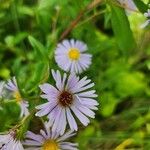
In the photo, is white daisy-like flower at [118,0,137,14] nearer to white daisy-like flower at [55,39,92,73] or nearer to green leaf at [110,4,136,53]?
green leaf at [110,4,136,53]

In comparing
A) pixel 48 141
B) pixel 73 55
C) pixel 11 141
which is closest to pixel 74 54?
pixel 73 55

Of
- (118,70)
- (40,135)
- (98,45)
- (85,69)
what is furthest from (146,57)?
(40,135)

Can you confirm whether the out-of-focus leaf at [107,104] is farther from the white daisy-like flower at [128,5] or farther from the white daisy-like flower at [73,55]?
the white daisy-like flower at [128,5]

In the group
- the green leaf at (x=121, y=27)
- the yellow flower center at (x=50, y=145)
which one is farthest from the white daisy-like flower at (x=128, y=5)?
the yellow flower center at (x=50, y=145)

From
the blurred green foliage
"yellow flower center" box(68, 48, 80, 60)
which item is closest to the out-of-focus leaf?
the blurred green foliage

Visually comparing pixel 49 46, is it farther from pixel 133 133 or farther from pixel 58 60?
pixel 133 133

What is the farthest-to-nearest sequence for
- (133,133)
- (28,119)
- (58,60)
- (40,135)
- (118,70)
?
(118,70)
(133,133)
(58,60)
(40,135)
(28,119)

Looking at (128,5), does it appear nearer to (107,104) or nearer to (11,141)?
(11,141)
